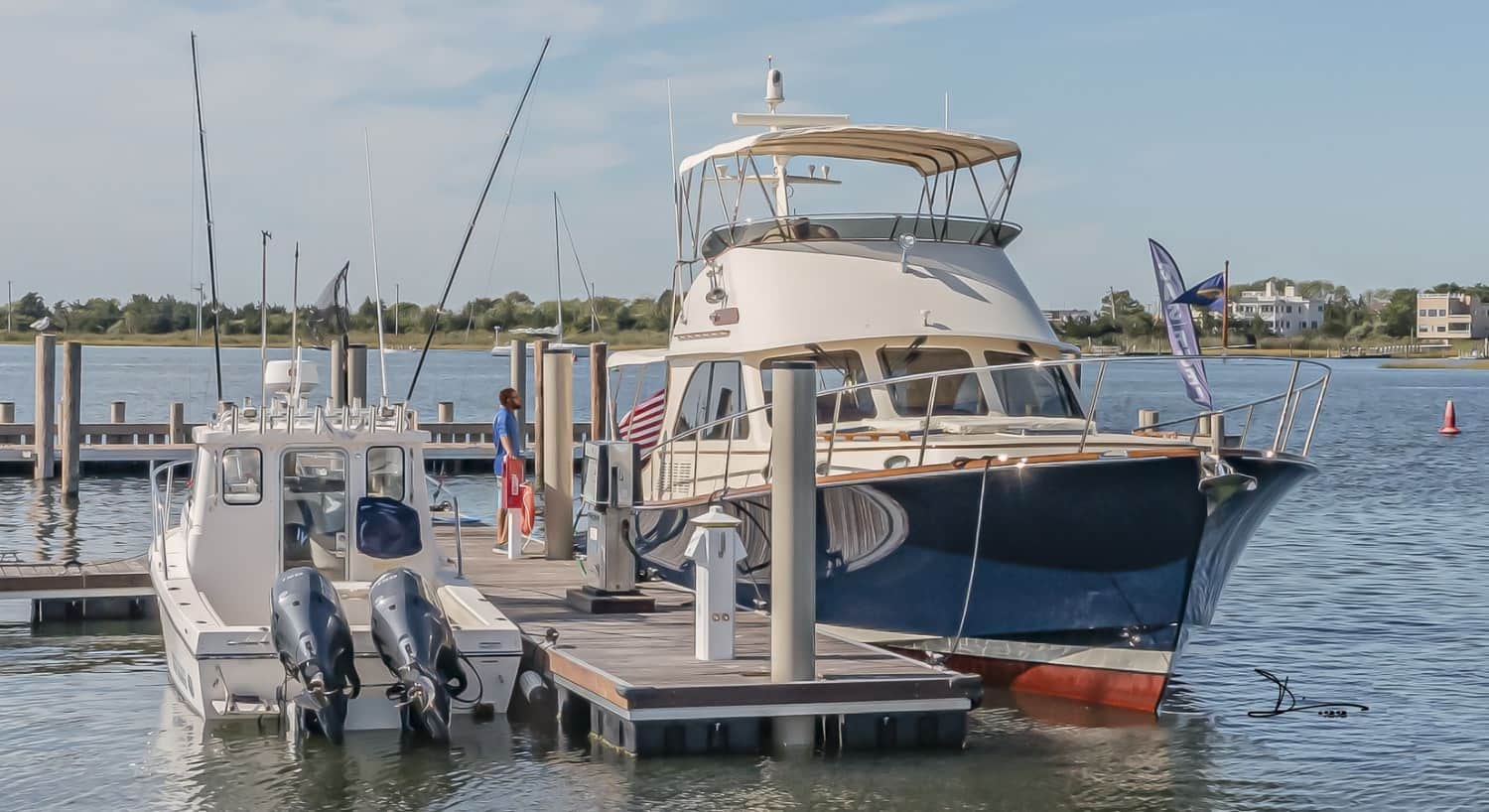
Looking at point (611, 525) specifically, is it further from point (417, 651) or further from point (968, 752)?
point (968, 752)

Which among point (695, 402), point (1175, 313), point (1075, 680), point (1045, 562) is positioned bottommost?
point (1075, 680)

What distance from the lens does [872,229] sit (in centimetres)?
1403

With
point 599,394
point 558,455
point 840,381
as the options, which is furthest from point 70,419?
point 840,381

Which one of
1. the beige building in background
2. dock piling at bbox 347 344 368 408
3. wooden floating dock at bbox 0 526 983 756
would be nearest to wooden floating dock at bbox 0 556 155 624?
wooden floating dock at bbox 0 526 983 756

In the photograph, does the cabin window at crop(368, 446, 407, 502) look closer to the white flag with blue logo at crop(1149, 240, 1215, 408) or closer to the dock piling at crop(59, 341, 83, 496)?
the white flag with blue logo at crop(1149, 240, 1215, 408)

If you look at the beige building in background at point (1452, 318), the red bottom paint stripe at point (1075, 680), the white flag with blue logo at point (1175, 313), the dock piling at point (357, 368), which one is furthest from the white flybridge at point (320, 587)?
the beige building in background at point (1452, 318)

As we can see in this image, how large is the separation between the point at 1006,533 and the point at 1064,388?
2.54 m

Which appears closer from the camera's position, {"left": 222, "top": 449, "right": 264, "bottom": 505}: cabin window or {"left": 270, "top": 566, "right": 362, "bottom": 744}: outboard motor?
{"left": 270, "top": 566, "right": 362, "bottom": 744}: outboard motor

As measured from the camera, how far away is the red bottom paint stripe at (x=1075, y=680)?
12125mm

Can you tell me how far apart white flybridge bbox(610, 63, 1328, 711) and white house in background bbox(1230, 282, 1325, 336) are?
15396 cm

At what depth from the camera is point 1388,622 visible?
17.0 metres

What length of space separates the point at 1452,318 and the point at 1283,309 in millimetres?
20418

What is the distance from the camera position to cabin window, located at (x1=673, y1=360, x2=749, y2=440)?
45.9 ft

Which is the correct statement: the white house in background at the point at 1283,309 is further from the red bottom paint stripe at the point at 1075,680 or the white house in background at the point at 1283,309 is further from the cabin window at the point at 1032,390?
the red bottom paint stripe at the point at 1075,680
